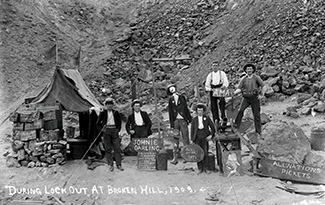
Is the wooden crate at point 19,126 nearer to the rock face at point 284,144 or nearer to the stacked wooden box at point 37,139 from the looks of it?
the stacked wooden box at point 37,139

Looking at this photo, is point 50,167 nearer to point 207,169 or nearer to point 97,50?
point 207,169

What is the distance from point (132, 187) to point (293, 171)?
2897mm

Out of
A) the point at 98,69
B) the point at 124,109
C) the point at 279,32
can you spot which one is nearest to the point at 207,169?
the point at 124,109

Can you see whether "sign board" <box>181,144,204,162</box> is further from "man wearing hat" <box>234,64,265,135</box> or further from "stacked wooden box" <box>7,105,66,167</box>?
"stacked wooden box" <box>7,105,66,167</box>

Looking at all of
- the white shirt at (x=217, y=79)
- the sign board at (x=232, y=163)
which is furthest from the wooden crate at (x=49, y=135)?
the sign board at (x=232, y=163)

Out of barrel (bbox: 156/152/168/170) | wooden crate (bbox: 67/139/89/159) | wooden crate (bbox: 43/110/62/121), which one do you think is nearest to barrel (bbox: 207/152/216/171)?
barrel (bbox: 156/152/168/170)

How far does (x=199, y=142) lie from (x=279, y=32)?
863 centimetres

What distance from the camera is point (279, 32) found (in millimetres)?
14781

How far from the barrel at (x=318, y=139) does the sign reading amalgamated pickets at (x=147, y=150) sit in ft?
10.5

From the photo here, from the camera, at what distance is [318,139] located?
26.7ft

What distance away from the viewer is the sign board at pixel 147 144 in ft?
25.9

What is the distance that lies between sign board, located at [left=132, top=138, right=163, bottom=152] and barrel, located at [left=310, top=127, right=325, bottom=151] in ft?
10.6

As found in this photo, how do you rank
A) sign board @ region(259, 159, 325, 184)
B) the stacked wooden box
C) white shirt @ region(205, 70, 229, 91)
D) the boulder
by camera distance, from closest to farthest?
1. sign board @ region(259, 159, 325, 184)
2. the boulder
3. the stacked wooden box
4. white shirt @ region(205, 70, 229, 91)

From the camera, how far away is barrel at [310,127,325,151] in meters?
8.09
